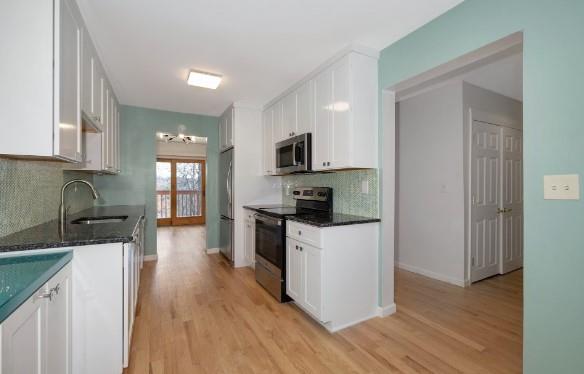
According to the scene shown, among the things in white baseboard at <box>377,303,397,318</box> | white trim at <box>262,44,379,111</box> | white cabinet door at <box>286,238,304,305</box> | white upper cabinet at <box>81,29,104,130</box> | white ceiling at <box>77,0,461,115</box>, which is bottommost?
white baseboard at <box>377,303,397,318</box>

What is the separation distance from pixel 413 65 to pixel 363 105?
488mm

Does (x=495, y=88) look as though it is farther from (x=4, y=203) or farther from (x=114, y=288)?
(x=4, y=203)

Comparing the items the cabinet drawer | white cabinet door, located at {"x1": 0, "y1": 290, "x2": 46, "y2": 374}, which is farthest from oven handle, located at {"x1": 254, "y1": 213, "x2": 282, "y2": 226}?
white cabinet door, located at {"x1": 0, "y1": 290, "x2": 46, "y2": 374}

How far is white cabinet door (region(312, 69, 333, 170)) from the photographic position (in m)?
2.65

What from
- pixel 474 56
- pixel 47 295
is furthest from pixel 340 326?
pixel 474 56

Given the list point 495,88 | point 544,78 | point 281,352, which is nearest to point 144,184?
point 281,352

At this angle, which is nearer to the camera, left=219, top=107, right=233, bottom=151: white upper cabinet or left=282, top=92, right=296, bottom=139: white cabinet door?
left=282, top=92, right=296, bottom=139: white cabinet door

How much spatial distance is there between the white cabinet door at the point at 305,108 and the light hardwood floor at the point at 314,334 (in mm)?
1906

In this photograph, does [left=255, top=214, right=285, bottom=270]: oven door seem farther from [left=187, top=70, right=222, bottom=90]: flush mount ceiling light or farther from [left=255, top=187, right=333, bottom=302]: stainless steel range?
[left=187, top=70, right=222, bottom=90]: flush mount ceiling light

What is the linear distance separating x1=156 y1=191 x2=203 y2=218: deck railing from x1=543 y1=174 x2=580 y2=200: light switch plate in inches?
318

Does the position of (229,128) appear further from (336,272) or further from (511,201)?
(511,201)

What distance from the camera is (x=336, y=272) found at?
7.52ft

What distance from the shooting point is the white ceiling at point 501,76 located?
2824 millimetres

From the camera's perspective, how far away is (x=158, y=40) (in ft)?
7.68
